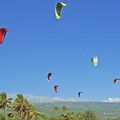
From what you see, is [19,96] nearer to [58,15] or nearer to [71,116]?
[71,116]

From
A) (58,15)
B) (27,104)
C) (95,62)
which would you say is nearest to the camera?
(58,15)

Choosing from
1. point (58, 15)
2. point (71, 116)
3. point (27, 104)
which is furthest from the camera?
point (71, 116)

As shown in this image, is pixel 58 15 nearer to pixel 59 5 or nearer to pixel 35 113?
pixel 59 5

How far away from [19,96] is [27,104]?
465 cm

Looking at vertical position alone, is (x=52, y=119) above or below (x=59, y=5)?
above

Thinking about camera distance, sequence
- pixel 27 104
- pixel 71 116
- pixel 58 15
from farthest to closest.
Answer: pixel 71 116 → pixel 27 104 → pixel 58 15

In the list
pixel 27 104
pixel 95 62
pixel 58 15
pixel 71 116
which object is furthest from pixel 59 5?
pixel 71 116

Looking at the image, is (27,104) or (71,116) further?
(71,116)

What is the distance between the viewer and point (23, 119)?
160625mm

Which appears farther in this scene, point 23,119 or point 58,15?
point 23,119

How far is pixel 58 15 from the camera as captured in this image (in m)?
14.5

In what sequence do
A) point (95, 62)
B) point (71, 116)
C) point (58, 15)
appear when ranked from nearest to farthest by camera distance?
point (58, 15), point (95, 62), point (71, 116)

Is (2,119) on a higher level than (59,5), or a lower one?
higher

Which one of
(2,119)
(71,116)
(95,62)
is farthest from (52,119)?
(95,62)
